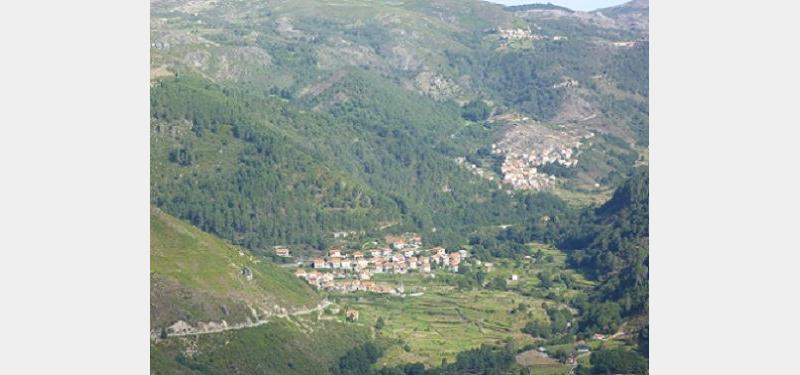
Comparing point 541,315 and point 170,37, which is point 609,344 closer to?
point 541,315

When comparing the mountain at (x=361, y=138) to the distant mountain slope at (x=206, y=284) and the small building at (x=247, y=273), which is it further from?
the small building at (x=247, y=273)

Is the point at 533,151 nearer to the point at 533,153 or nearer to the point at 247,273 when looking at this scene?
the point at 533,153

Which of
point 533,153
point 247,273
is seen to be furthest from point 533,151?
point 247,273

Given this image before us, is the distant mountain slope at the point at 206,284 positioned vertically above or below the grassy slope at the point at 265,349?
above

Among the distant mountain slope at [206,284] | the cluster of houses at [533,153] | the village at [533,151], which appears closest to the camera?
the distant mountain slope at [206,284]

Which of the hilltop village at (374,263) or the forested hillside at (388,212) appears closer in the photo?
the forested hillside at (388,212)

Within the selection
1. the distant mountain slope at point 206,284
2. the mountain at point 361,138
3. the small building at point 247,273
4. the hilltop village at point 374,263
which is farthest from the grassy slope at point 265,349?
the mountain at point 361,138

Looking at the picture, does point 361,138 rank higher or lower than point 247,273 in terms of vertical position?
higher

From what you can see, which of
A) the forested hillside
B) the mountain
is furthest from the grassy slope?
the mountain
